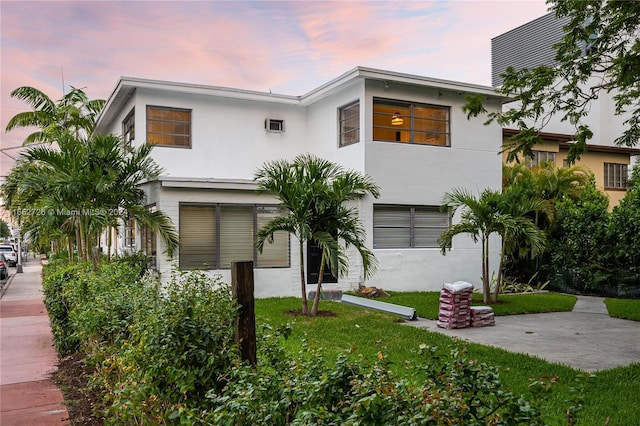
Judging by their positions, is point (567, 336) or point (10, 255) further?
point (10, 255)

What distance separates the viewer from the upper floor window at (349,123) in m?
15.5

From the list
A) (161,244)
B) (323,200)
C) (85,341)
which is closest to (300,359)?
(85,341)

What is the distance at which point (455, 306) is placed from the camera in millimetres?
10227

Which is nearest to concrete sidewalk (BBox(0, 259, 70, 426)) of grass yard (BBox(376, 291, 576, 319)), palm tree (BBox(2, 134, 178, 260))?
palm tree (BBox(2, 134, 178, 260))

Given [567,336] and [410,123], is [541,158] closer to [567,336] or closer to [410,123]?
[410,123]

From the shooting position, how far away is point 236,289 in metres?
3.99

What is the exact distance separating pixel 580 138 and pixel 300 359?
21.5 feet

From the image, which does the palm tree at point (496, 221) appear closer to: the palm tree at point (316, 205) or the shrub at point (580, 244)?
the palm tree at point (316, 205)

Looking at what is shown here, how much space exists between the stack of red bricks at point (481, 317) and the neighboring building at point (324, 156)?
4918 mm

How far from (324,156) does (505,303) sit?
6.95 meters

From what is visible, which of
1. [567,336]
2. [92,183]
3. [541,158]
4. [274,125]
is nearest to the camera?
[567,336]

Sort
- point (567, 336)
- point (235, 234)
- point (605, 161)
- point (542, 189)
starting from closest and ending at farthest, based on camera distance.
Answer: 1. point (567, 336)
2. point (235, 234)
3. point (542, 189)
4. point (605, 161)

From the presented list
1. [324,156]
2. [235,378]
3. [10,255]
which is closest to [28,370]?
[235,378]

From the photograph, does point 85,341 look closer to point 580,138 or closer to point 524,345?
point 524,345
